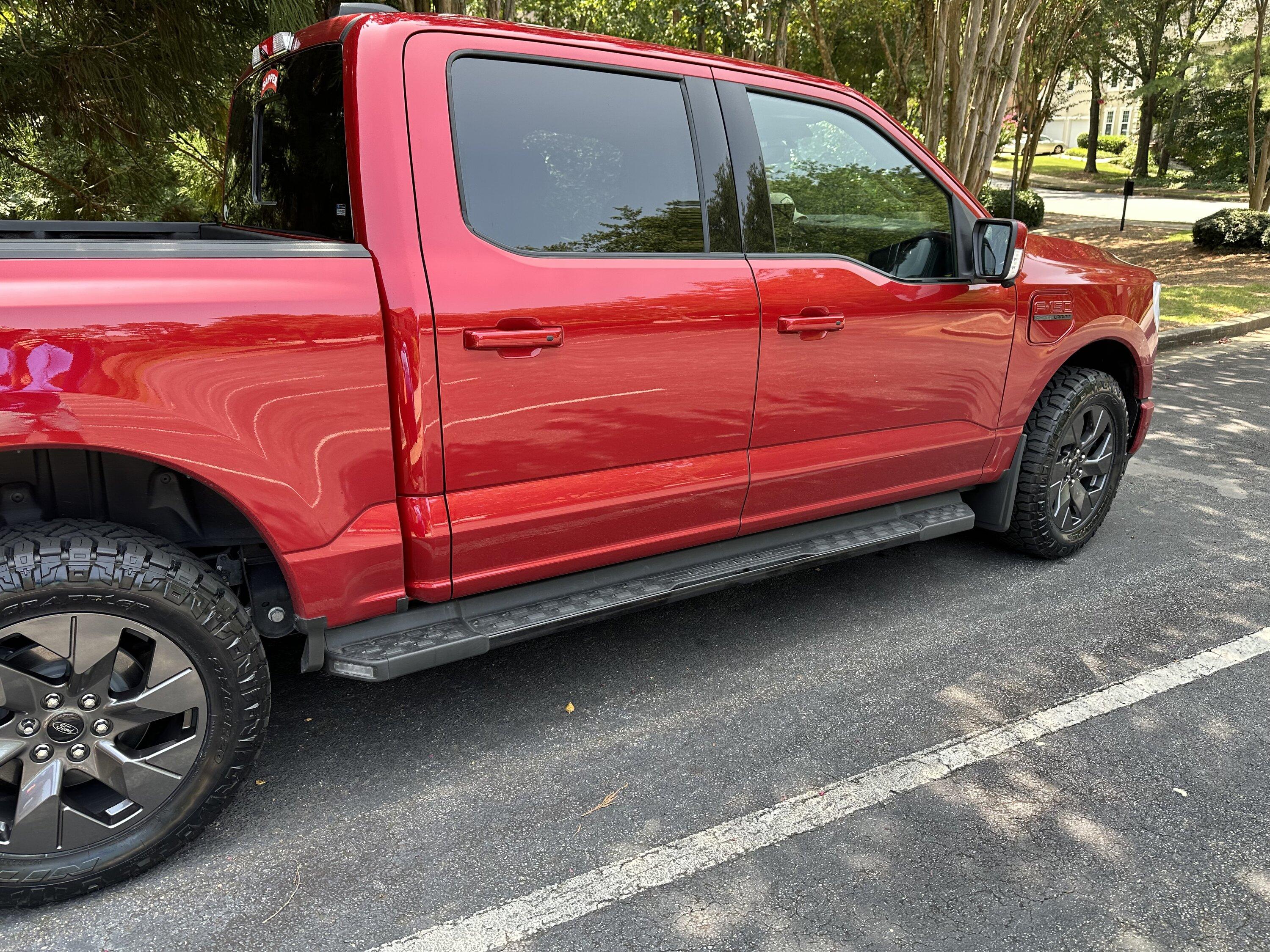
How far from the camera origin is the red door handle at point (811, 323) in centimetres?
313

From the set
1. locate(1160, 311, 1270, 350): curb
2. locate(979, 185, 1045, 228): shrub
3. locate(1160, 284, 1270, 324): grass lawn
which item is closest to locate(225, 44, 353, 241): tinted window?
locate(1160, 311, 1270, 350): curb

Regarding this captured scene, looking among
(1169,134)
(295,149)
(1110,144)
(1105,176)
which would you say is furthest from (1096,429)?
(1110,144)

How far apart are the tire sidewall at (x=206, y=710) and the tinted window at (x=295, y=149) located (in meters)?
1.04

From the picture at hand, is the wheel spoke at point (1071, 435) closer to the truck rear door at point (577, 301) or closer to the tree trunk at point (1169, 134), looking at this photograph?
the truck rear door at point (577, 301)

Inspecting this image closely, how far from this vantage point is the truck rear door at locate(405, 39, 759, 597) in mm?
2584

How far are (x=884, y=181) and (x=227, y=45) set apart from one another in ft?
13.3

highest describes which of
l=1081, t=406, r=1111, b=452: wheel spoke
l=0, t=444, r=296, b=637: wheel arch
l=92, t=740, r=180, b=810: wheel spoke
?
l=0, t=444, r=296, b=637: wheel arch

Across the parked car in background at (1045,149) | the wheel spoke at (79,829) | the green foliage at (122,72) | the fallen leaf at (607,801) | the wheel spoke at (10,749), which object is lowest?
the fallen leaf at (607,801)

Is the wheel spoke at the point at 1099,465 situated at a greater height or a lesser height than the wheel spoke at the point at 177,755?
greater

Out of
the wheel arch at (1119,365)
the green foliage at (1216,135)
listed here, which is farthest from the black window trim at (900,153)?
the green foliage at (1216,135)

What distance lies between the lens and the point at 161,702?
2332 mm

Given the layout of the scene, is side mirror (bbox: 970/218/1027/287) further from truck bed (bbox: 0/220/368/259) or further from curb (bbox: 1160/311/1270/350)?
curb (bbox: 1160/311/1270/350)

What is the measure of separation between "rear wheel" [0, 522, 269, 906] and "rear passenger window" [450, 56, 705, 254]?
3.97 feet

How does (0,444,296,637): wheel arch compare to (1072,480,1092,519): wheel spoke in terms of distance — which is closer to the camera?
(0,444,296,637): wheel arch
